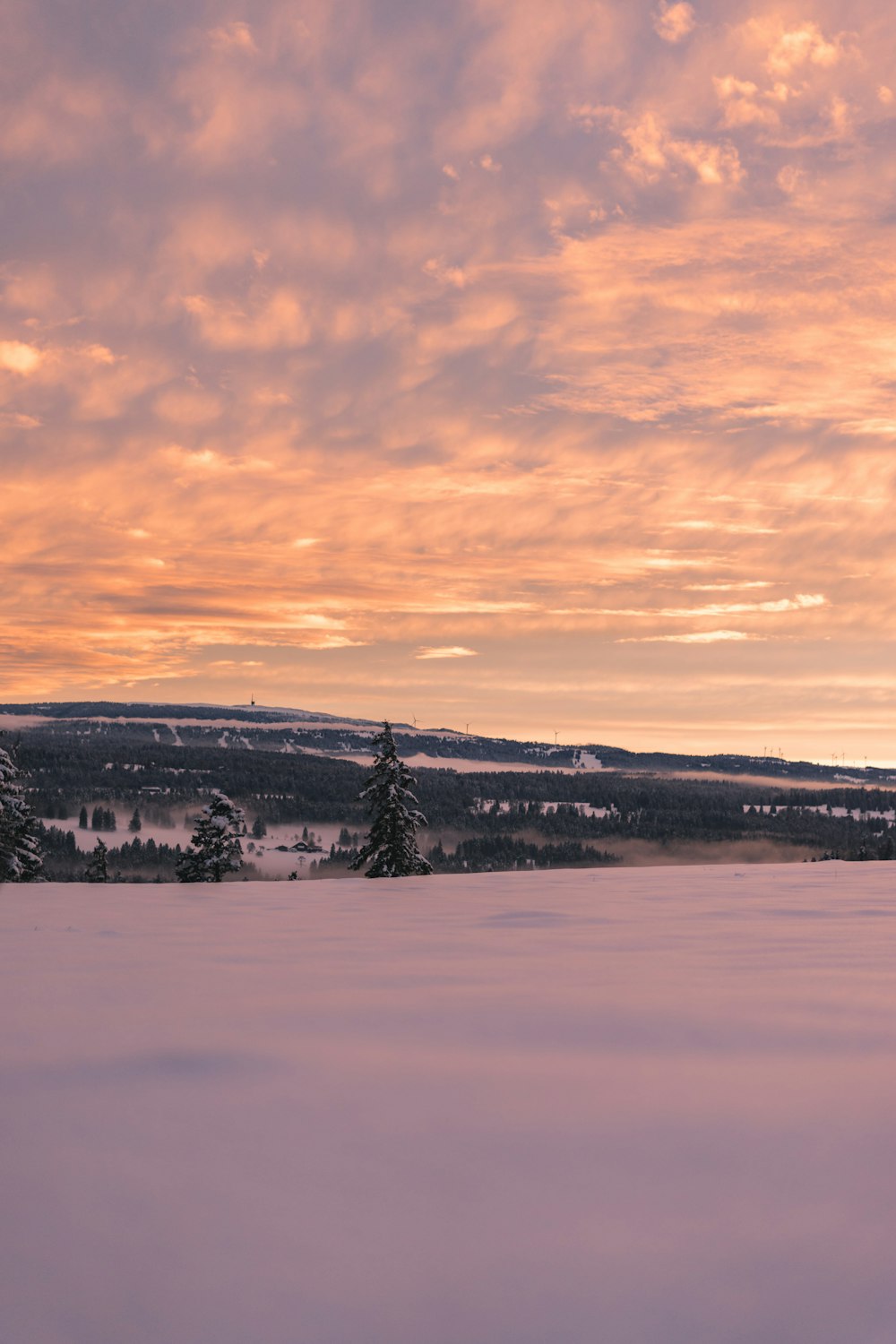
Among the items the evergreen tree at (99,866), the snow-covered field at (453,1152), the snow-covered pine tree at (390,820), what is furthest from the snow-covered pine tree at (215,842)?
the snow-covered field at (453,1152)

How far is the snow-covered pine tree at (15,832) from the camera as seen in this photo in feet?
107

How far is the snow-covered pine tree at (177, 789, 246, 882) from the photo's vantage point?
35.7m

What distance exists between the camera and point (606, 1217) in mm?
2998

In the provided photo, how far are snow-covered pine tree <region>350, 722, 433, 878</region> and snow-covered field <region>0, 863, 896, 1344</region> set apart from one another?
25.9 metres

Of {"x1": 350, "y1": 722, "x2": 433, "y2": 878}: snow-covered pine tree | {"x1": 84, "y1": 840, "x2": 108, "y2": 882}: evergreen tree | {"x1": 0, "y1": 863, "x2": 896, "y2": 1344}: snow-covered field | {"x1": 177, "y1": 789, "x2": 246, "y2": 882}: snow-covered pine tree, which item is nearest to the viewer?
{"x1": 0, "y1": 863, "x2": 896, "y2": 1344}: snow-covered field

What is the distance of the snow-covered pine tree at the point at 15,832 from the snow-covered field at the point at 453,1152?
28173mm

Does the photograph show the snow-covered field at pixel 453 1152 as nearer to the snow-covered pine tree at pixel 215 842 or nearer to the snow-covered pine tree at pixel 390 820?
the snow-covered pine tree at pixel 390 820

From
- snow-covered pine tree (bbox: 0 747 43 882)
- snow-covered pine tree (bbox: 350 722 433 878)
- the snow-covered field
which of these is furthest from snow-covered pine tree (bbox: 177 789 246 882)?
the snow-covered field

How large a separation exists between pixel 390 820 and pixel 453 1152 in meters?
30.3

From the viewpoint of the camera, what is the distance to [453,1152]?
3.48 m

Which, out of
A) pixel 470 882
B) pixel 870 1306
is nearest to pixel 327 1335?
pixel 870 1306

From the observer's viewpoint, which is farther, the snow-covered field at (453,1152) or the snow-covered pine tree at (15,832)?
the snow-covered pine tree at (15,832)

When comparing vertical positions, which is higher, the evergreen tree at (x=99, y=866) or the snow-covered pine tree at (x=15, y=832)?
the snow-covered pine tree at (x=15, y=832)

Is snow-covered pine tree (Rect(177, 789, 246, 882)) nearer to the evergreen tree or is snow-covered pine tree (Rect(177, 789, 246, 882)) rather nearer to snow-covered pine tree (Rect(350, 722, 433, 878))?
snow-covered pine tree (Rect(350, 722, 433, 878))
